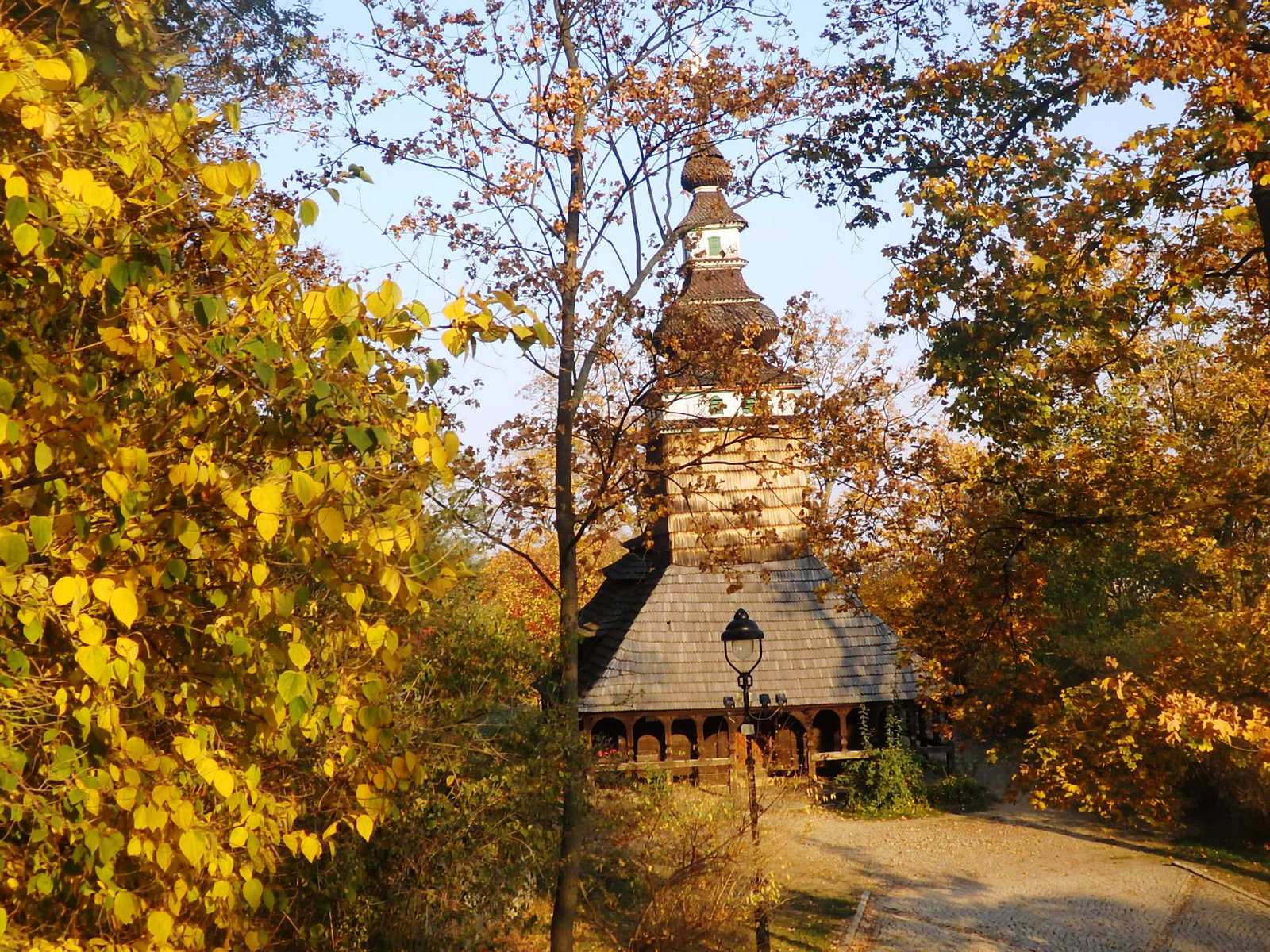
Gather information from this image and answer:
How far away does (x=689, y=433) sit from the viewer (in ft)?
34.8

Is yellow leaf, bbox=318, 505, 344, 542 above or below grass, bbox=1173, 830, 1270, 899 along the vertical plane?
above

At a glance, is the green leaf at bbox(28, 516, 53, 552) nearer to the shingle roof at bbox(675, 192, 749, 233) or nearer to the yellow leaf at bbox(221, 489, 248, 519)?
the yellow leaf at bbox(221, 489, 248, 519)

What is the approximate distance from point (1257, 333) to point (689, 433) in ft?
18.1

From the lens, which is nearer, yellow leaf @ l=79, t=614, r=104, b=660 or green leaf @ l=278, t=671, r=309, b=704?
yellow leaf @ l=79, t=614, r=104, b=660

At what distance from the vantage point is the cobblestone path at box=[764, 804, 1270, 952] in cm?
1223

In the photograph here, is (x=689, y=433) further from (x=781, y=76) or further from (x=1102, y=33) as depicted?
(x=1102, y=33)

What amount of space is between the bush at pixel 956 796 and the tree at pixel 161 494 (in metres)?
18.3

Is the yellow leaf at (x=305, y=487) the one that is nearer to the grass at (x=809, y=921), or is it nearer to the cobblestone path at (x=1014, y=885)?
the grass at (x=809, y=921)

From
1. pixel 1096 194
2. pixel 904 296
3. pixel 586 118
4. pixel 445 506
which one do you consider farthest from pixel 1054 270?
pixel 445 506

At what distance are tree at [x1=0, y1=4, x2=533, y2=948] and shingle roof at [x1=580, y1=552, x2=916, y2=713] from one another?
15645 millimetres

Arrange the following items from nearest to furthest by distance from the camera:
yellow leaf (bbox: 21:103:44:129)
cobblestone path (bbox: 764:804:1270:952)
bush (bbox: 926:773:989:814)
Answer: yellow leaf (bbox: 21:103:44:129) → cobblestone path (bbox: 764:804:1270:952) → bush (bbox: 926:773:989:814)

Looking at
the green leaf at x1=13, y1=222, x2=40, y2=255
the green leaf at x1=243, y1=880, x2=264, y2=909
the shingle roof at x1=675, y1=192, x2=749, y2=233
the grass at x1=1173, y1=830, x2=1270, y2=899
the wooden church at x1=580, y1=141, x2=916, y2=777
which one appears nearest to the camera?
the green leaf at x1=13, y1=222, x2=40, y2=255

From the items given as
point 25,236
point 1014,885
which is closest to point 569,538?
point 25,236

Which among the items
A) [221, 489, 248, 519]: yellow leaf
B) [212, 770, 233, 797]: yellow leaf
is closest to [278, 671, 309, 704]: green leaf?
[212, 770, 233, 797]: yellow leaf
